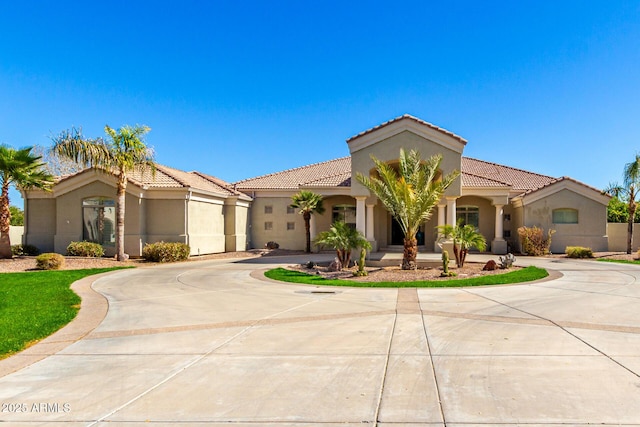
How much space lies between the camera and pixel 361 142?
21453 millimetres

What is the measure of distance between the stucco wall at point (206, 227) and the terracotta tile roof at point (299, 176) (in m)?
4.14

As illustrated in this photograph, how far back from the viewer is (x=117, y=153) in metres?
21.6

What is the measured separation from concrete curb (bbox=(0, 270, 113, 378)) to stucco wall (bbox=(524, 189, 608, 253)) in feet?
79.9

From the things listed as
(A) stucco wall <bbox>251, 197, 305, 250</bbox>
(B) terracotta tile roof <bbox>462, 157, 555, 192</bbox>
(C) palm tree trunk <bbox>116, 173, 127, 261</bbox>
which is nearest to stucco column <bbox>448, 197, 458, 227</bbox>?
(B) terracotta tile roof <bbox>462, 157, 555, 192</bbox>

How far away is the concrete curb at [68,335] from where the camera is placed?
6.29 m

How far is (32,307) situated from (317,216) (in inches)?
810

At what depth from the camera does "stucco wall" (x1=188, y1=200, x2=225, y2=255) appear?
25016 millimetres

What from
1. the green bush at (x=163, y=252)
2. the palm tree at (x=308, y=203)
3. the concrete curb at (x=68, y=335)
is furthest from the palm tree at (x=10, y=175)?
the palm tree at (x=308, y=203)

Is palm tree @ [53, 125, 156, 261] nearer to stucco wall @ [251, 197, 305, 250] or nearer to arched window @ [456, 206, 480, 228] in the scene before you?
stucco wall @ [251, 197, 305, 250]

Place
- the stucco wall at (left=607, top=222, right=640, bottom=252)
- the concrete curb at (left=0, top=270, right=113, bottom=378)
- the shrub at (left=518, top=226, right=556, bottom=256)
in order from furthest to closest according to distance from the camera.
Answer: the stucco wall at (left=607, top=222, right=640, bottom=252) < the shrub at (left=518, top=226, right=556, bottom=256) < the concrete curb at (left=0, top=270, right=113, bottom=378)

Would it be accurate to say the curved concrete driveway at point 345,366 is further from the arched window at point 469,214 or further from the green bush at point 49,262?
the arched window at point 469,214

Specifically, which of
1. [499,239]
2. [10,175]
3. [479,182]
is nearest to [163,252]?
[10,175]

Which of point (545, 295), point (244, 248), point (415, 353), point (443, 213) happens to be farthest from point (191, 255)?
point (415, 353)

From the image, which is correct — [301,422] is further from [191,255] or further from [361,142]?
[191,255]
